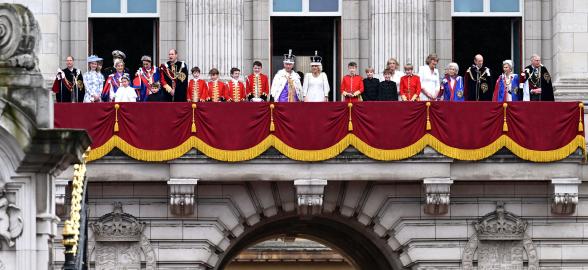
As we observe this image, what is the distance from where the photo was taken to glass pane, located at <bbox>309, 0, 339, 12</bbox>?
5212 centimetres

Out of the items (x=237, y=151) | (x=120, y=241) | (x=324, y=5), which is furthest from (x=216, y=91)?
(x=324, y=5)

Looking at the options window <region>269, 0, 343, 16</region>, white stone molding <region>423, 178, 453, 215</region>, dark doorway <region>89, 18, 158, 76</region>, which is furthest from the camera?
window <region>269, 0, 343, 16</region>

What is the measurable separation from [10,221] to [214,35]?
30840mm

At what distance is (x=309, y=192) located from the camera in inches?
1844

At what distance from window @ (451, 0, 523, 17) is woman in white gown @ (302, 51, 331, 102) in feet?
18.8

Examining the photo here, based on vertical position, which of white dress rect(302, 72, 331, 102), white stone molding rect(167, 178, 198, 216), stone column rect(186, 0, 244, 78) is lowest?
white stone molding rect(167, 178, 198, 216)

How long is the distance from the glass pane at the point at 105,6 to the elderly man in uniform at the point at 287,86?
6161 millimetres

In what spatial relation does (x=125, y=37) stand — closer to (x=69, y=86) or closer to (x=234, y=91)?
(x=69, y=86)

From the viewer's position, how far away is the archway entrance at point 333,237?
48.9 meters

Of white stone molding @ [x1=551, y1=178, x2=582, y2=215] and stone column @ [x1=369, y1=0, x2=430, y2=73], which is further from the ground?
stone column @ [x1=369, y1=0, x2=430, y2=73]

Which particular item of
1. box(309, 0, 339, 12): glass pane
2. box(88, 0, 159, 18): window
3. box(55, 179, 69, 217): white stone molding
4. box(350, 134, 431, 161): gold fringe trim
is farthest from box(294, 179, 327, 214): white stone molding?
box(88, 0, 159, 18): window

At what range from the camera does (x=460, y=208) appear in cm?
4797

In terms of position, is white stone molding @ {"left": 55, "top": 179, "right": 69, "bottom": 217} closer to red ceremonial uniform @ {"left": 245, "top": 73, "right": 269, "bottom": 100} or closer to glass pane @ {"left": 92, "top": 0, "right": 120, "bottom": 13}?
red ceremonial uniform @ {"left": 245, "top": 73, "right": 269, "bottom": 100}

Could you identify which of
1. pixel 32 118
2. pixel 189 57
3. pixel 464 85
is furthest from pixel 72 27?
pixel 32 118
